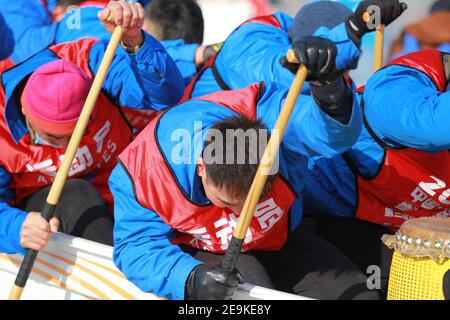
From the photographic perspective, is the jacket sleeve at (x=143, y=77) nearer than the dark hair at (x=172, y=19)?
Yes

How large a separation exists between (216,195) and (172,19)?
217 cm

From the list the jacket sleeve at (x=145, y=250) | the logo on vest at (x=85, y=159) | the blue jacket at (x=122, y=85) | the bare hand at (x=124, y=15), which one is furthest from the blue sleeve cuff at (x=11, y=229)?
the bare hand at (x=124, y=15)

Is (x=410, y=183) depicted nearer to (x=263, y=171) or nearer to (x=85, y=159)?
(x=263, y=171)

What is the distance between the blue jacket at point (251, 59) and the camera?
12.0ft

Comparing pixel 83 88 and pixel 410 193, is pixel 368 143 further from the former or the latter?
pixel 83 88

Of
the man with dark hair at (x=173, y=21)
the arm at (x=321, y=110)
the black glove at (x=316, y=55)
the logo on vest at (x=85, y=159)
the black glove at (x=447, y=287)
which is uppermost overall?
the black glove at (x=316, y=55)

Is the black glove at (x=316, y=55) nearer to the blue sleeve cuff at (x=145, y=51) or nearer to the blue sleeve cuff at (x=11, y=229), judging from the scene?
the blue sleeve cuff at (x=145, y=51)

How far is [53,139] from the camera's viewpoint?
354 centimetres

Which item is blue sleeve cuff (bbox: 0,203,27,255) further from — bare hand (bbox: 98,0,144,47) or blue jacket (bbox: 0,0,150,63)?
blue jacket (bbox: 0,0,150,63)

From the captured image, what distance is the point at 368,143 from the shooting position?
3.31 metres

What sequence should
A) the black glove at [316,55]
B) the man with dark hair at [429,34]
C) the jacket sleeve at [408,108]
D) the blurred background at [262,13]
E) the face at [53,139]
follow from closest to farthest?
the black glove at [316,55], the jacket sleeve at [408,108], the face at [53,139], the man with dark hair at [429,34], the blurred background at [262,13]

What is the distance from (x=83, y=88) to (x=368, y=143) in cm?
103

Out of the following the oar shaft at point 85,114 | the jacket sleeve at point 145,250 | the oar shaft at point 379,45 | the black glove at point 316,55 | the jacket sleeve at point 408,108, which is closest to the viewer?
the black glove at point 316,55

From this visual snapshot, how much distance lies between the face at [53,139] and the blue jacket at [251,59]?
1.96 ft
